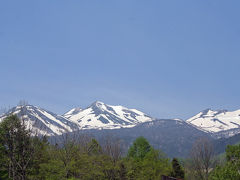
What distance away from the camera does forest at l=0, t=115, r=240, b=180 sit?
140 ft

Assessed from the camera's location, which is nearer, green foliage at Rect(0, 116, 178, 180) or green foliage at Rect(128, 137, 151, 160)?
green foliage at Rect(0, 116, 178, 180)

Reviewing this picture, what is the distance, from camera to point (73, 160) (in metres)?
48.7

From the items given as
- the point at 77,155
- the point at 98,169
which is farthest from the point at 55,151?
the point at 98,169

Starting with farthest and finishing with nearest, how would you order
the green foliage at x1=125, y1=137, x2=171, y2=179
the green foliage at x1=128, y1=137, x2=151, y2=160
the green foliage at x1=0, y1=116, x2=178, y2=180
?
1. the green foliage at x1=128, y1=137, x2=151, y2=160
2. the green foliage at x1=125, y1=137, x2=171, y2=179
3. the green foliage at x1=0, y1=116, x2=178, y2=180

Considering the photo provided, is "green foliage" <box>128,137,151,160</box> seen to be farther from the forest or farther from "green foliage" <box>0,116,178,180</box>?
"green foliage" <box>0,116,178,180</box>

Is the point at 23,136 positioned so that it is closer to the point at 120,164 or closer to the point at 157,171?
the point at 120,164

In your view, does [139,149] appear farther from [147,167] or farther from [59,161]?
[59,161]

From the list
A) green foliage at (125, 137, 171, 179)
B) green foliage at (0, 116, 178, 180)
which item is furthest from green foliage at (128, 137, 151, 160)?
green foliage at (0, 116, 178, 180)

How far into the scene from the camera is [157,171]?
69000 mm

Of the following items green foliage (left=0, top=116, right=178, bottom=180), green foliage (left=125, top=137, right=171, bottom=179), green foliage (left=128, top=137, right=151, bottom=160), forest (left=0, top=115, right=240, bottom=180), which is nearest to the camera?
forest (left=0, top=115, right=240, bottom=180)

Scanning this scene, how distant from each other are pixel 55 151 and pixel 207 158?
32064mm

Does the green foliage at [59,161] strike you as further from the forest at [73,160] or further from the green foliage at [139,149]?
the green foliage at [139,149]

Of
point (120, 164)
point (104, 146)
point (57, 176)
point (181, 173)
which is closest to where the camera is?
point (57, 176)

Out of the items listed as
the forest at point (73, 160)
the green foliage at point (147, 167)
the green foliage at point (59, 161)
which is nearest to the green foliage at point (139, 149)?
the green foliage at point (147, 167)
